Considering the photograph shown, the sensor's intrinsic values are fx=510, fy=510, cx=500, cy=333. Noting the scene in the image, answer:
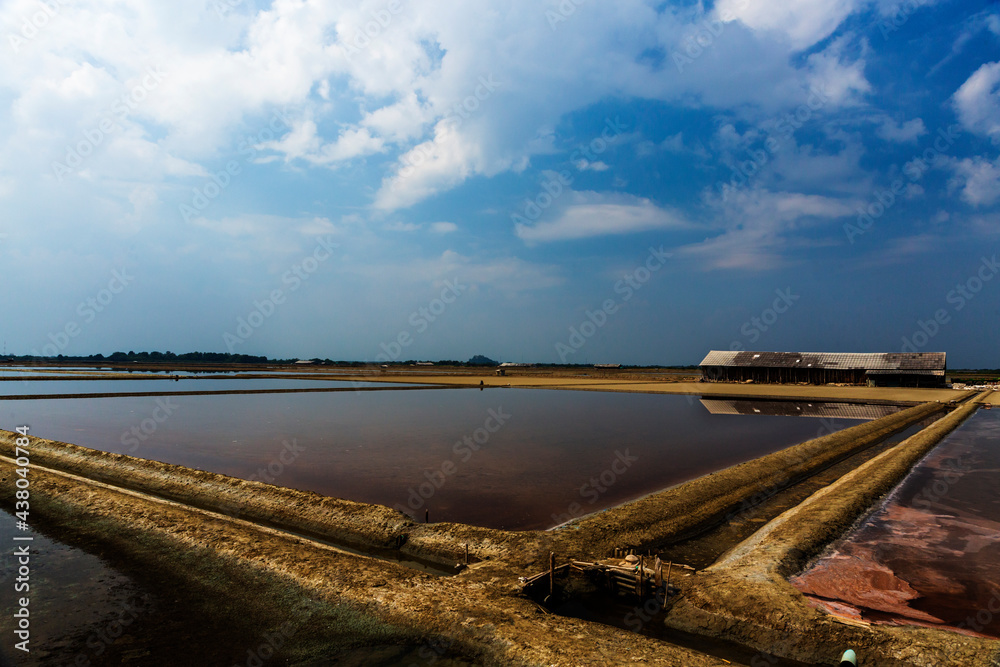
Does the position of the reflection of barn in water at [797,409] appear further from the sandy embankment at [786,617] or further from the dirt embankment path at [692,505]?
the sandy embankment at [786,617]

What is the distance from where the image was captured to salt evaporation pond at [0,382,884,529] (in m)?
9.66

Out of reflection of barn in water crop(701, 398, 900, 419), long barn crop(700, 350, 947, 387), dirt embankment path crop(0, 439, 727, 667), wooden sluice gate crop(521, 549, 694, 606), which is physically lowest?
dirt embankment path crop(0, 439, 727, 667)

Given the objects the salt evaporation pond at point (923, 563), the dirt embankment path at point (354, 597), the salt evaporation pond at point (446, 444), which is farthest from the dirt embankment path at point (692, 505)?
the salt evaporation pond at point (923, 563)

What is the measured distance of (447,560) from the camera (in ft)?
22.3

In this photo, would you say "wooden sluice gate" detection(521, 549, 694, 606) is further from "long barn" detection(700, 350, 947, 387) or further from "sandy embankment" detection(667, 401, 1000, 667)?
"long barn" detection(700, 350, 947, 387)

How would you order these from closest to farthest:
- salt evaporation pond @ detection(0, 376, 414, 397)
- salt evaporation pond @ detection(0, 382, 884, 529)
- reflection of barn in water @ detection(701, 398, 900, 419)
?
1. salt evaporation pond @ detection(0, 382, 884, 529)
2. reflection of barn in water @ detection(701, 398, 900, 419)
3. salt evaporation pond @ detection(0, 376, 414, 397)

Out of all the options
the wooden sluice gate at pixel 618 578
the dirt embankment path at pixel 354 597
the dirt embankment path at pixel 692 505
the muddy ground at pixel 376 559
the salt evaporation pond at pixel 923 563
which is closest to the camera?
the dirt embankment path at pixel 354 597

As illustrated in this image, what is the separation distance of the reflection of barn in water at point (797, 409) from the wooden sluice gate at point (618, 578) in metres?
20.7

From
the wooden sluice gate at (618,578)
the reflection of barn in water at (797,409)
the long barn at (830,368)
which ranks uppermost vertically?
the long barn at (830,368)

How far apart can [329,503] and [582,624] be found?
498 centimetres

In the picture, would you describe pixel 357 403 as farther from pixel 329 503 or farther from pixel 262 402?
pixel 329 503

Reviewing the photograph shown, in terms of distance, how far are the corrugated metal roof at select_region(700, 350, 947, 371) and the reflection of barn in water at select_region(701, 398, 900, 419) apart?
12.6m

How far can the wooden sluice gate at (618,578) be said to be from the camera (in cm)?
567

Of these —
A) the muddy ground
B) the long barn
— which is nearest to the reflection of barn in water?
the long barn
